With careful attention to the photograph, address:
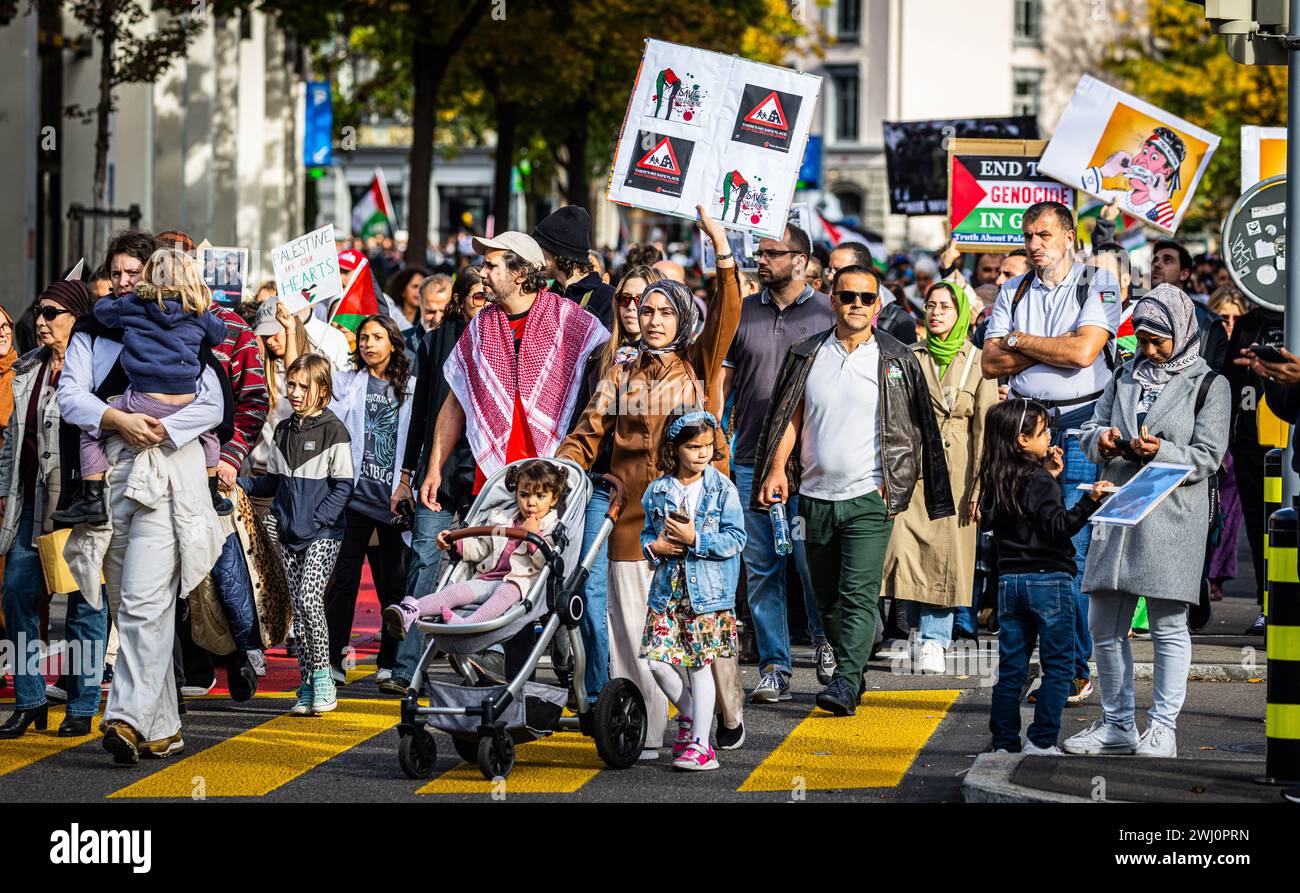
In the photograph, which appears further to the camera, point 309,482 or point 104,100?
point 104,100

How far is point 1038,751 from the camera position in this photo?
7883mm

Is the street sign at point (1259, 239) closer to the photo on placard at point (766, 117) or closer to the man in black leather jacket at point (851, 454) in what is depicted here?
the man in black leather jacket at point (851, 454)

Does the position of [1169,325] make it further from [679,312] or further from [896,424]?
[679,312]

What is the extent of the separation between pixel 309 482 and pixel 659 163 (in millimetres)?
2373

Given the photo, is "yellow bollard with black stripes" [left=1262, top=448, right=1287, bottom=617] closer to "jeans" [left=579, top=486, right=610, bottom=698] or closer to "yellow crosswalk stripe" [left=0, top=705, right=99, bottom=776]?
"jeans" [left=579, top=486, right=610, bottom=698]

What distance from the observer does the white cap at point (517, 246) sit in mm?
8727

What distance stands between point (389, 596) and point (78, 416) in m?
3.03

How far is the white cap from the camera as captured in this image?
873 centimetres

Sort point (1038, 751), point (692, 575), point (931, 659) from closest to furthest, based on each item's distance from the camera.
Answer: point (1038, 751) < point (692, 575) < point (931, 659)

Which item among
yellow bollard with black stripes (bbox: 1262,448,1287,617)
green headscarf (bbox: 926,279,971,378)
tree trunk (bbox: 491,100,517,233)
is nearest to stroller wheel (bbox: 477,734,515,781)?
yellow bollard with black stripes (bbox: 1262,448,1287,617)

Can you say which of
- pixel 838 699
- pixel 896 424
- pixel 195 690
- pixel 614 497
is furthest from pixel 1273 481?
pixel 195 690

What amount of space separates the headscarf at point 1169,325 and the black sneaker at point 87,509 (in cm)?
414

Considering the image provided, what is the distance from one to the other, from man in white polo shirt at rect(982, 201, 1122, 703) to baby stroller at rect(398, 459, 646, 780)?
2.60m

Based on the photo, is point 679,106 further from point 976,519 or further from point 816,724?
point 816,724
